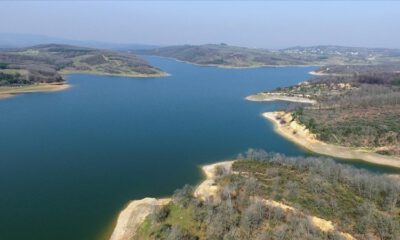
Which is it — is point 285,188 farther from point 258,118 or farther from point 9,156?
point 258,118

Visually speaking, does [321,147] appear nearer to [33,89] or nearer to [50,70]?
[33,89]

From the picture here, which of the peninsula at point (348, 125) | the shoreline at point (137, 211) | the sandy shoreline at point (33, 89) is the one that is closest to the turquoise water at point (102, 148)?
the shoreline at point (137, 211)

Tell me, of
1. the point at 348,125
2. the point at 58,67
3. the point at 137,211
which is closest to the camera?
the point at 137,211

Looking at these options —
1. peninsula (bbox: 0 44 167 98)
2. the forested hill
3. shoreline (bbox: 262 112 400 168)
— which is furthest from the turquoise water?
the forested hill

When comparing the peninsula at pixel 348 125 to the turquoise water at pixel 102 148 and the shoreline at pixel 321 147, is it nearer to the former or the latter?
the shoreline at pixel 321 147

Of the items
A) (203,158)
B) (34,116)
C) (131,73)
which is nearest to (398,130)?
(203,158)

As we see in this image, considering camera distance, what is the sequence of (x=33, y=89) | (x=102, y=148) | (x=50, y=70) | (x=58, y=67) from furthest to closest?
(x=58, y=67)
(x=50, y=70)
(x=33, y=89)
(x=102, y=148)

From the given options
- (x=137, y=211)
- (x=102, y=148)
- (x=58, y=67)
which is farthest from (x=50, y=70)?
(x=137, y=211)
